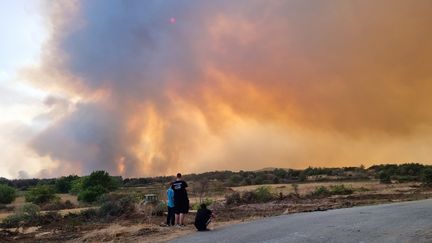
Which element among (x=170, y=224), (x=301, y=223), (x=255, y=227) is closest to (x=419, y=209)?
(x=301, y=223)

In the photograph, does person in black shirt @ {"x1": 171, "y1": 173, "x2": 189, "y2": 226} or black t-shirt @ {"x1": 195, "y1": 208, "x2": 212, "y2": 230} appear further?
person in black shirt @ {"x1": 171, "y1": 173, "x2": 189, "y2": 226}

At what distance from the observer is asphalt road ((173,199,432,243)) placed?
1524 centimetres

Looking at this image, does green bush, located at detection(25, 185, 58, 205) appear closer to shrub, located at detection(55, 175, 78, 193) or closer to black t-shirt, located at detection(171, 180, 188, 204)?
shrub, located at detection(55, 175, 78, 193)

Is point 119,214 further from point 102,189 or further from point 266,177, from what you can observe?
point 266,177

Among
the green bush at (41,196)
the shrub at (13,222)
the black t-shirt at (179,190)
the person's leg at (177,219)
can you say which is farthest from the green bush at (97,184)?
the black t-shirt at (179,190)

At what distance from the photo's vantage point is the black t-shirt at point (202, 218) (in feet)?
64.1

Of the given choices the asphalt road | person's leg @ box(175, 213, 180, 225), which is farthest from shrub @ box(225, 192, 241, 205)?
the asphalt road

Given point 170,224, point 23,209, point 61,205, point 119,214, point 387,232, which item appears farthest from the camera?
point 61,205

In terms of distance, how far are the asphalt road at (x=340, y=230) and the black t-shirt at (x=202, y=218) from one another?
62 centimetres

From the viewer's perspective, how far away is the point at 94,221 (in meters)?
29.5

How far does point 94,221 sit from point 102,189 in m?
32.2

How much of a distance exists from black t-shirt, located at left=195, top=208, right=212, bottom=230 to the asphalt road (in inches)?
24.4

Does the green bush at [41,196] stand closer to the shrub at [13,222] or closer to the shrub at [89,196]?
the shrub at [89,196]

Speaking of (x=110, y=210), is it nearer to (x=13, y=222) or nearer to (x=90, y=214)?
(x=90, y=214)
